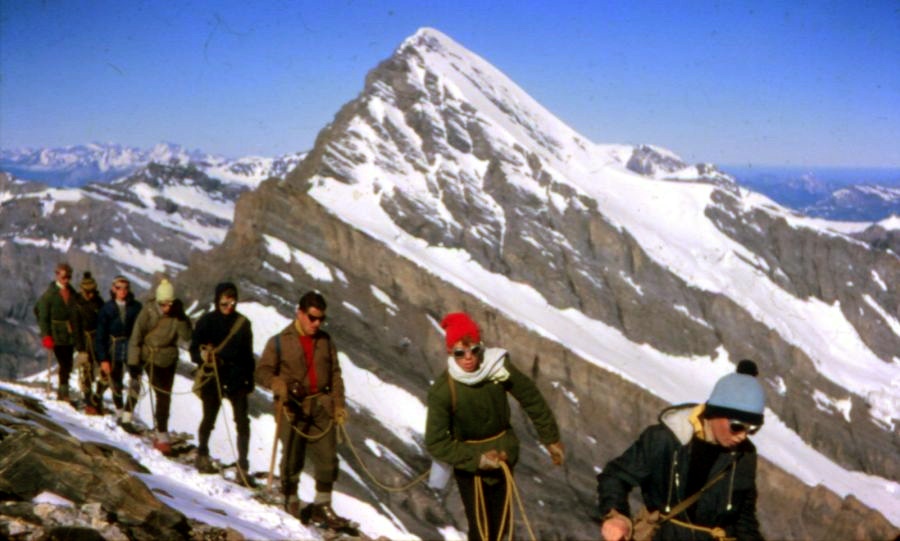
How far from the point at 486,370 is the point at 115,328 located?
9.62m

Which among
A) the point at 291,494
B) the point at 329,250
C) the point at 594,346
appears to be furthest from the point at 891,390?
the point at 291,494

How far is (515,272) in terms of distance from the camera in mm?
138125

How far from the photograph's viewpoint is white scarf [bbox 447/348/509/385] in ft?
25.3

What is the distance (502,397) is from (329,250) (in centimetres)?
8589

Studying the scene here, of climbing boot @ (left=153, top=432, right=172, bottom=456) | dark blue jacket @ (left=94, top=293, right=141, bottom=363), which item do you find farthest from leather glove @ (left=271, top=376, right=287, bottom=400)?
dark blue jacket @ (left=94, top=293, right=141, bottom=363)

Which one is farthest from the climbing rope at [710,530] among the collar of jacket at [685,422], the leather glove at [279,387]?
the leather glove at [279,387]

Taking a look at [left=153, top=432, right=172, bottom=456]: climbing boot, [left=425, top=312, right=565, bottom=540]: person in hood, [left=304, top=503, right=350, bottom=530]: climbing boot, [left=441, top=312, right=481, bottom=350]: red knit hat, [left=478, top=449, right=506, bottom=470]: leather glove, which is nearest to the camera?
[left=441, top=312, right=481, bottom=350]: red knit hat

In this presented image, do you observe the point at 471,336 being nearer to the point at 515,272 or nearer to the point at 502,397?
the point at 502,397

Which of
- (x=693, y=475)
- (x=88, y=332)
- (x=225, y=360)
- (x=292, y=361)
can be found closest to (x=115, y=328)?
(x=88, y=332)

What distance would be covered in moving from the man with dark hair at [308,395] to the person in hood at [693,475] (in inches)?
225

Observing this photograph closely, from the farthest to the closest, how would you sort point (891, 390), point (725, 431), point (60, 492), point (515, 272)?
point (891, 390)
point (515, 272)
point (60, 492)
point (725, 431)

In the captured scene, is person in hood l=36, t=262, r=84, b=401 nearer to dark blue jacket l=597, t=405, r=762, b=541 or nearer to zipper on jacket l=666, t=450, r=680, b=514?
dark blue jacket l=597, t=405, r=762, b=541

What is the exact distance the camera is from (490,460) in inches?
307

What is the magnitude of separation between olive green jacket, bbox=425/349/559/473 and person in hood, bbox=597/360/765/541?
8.45 feet
